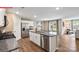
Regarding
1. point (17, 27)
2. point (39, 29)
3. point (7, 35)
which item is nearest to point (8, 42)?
point (7, 35)

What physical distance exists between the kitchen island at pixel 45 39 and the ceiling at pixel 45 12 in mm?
285

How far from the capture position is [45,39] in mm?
1661

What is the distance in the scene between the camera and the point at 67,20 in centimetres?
164

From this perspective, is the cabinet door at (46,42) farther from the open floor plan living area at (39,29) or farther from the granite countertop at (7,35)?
the granite countertop at (7,35)

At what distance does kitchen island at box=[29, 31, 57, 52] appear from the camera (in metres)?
1.60

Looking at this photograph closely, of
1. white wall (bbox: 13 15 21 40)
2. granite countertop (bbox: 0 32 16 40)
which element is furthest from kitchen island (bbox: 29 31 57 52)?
granite countertop (bbox: 0 32 16 40)

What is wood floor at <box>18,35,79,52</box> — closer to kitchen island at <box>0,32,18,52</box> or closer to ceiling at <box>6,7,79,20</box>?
kitchen island at <box>0,32,18,52</box>

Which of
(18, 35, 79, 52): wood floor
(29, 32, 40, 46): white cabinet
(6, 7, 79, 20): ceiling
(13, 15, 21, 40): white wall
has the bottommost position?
(18, 35, 79, 52): wood floor

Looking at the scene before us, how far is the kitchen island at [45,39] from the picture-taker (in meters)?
1.60

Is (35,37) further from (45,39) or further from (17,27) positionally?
(17,27)

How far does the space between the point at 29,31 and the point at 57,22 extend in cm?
54
